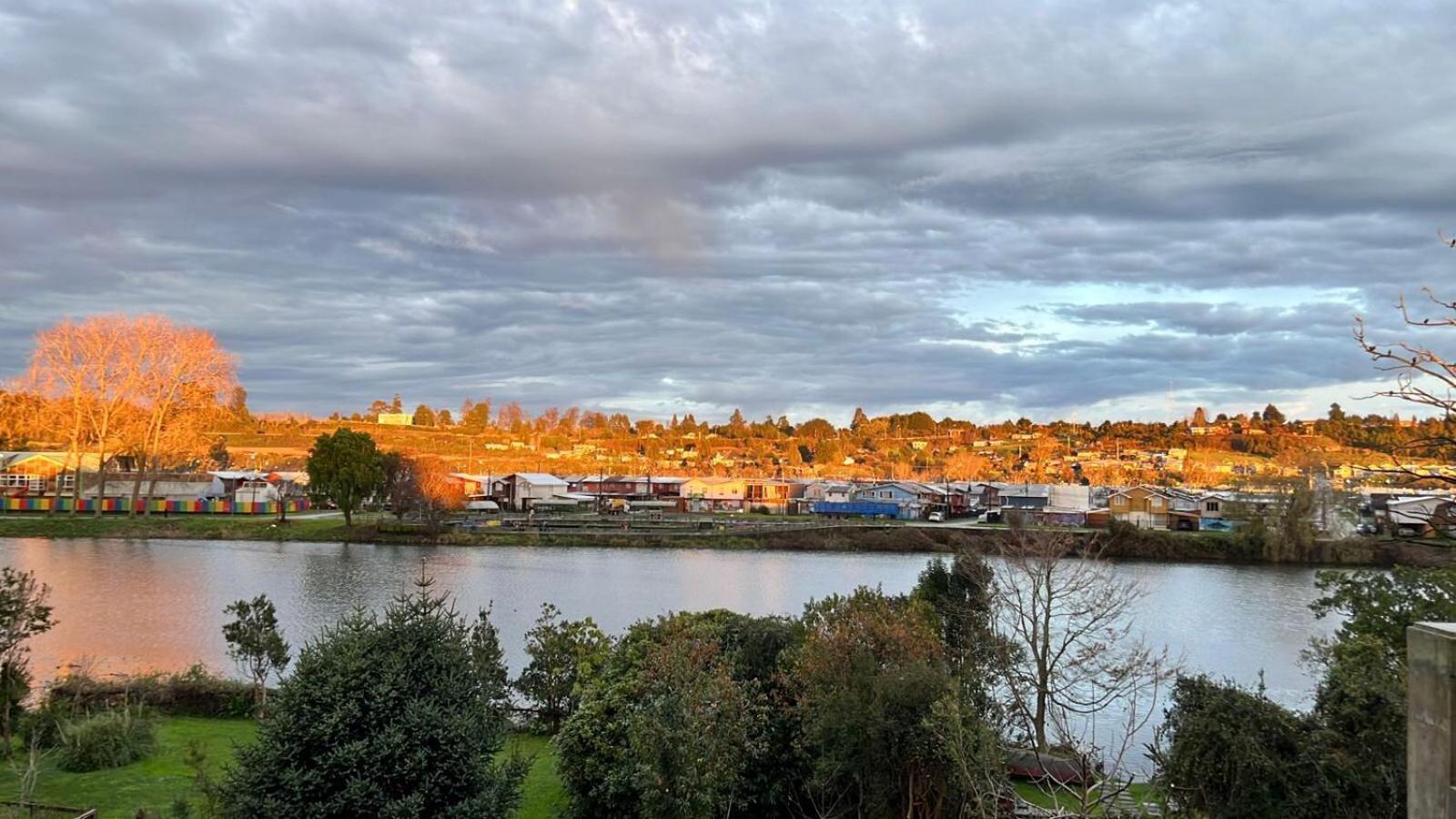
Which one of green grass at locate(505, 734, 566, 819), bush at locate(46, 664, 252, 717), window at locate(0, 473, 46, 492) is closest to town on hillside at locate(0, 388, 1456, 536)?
window at locate(0, 473, 46, 492)

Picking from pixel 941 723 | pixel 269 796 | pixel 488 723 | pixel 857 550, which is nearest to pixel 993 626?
pixel 941 723

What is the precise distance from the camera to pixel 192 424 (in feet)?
212

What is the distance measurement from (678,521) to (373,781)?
2466 inches

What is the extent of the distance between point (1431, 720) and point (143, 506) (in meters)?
81.1

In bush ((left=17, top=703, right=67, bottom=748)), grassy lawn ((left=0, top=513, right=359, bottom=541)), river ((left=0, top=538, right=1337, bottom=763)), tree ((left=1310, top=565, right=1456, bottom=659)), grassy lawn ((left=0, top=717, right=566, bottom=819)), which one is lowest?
river ((left=0, top=538, right=1337, bottom=763))

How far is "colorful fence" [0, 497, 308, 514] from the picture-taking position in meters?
68.8

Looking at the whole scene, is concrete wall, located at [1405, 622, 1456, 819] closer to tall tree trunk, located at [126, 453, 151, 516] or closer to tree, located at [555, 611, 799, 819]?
tree, located at [555, 611, 799, 819]

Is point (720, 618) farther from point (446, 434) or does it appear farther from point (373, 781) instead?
point (446, 434)

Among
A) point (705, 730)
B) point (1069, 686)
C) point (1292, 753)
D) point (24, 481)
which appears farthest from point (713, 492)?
point (1292, 753)

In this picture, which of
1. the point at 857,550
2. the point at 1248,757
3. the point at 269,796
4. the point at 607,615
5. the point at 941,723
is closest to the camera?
the point at 269,796

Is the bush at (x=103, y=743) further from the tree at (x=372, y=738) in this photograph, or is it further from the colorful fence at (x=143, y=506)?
the colorful fence at (x=143, y=506)

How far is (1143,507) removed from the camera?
7325 cm

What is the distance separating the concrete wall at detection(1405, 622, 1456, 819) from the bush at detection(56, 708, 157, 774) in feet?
55.1

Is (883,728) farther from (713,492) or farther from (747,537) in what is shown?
(713,492)
